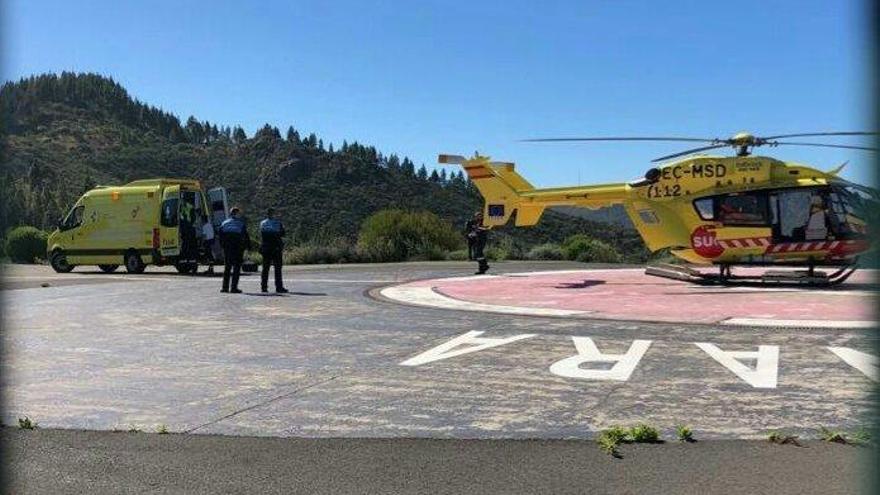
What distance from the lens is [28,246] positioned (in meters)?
33.5

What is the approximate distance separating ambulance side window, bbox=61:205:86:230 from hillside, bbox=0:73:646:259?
1276 inches

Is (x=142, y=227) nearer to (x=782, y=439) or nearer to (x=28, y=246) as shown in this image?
(x=28, y=246)

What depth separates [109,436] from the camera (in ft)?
17.6

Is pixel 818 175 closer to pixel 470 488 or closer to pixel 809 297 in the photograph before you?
pixel 809 297

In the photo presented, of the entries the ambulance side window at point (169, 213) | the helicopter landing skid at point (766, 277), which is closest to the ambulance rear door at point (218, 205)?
the ambulance side window at point (169, 213)

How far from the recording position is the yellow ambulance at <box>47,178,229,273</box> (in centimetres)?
2359

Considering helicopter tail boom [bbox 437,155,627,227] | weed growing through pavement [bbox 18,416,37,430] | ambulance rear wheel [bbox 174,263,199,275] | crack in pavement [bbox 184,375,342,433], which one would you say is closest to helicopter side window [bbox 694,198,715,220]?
helicopter tail boom [bbox 437,155,627,227]

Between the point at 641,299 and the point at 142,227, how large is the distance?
54.6 feet

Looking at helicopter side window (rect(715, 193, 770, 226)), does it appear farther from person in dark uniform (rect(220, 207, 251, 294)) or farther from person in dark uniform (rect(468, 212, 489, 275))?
person in dark uniform (rect(220, 207, 251, 294))

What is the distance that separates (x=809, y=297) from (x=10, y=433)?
13.0 meters

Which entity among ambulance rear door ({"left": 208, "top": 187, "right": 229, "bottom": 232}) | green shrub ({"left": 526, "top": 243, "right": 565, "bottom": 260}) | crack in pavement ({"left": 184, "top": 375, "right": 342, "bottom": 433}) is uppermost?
ambulance rear door ({"left": 208, "top": 187, "right": 229, "bottom": 232})

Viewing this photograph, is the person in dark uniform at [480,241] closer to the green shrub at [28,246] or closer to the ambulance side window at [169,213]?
the ambulance side window at [169,213]

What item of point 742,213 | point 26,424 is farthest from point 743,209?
point 26,424

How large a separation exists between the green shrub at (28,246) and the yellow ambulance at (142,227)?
9.03 m
